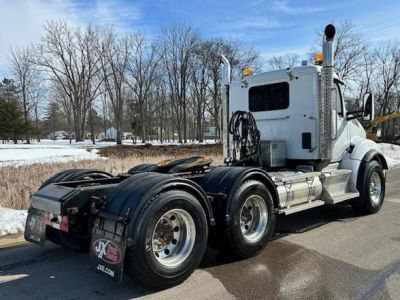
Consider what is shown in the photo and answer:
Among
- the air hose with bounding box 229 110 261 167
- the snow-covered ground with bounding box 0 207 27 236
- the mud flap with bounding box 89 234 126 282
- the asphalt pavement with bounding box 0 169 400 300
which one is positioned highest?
the air hose with bounding box 229 110 261 167

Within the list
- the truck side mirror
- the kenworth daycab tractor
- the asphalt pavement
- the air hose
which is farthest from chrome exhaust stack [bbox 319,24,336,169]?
the asphalt pavement

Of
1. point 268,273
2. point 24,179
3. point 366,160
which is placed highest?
point 366,160

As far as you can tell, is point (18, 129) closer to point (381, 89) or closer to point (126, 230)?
point (381, 89)

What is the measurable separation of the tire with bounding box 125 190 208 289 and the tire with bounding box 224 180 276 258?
0.56 meters

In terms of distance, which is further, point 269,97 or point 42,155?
point 42,155

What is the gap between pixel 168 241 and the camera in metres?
4.64

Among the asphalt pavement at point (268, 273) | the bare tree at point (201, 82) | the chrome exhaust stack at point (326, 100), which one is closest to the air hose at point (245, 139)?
the chrome exhaust stack at point (326, 100)

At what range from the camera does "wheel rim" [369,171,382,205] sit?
8097mm

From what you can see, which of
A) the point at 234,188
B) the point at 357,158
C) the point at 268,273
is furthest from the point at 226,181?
the point at 357,158

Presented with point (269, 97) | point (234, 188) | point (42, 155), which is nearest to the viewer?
point (234, 188)

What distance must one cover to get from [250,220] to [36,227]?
2.74 meters

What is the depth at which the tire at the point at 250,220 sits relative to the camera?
5172mm

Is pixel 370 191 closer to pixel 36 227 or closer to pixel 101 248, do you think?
pixel 101 248

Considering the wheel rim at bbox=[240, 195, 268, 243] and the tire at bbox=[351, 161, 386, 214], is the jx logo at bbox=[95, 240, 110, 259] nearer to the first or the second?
the wheel rim at bbox=[240, 195, 268, 243]
